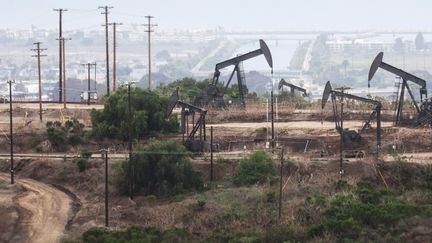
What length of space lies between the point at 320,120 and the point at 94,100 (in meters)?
21.1

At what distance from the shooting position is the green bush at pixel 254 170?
4288cm

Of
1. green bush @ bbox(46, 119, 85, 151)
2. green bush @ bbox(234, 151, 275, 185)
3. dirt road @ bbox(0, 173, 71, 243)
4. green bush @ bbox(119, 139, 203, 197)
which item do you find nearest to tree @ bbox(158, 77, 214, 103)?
→ green bush @ bbox(46, 119, 85, 151)

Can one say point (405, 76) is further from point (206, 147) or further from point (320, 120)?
point (206, 147)

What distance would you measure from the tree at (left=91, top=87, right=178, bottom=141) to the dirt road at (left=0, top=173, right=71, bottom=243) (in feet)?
20.9

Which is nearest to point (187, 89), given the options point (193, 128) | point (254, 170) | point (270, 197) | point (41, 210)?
point (193, 128)

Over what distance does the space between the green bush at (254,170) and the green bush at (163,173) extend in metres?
1.71

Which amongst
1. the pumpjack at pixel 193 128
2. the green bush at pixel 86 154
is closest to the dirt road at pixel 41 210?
the green bush at pixel 86 154

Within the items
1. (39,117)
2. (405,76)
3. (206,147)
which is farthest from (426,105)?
(39,117)

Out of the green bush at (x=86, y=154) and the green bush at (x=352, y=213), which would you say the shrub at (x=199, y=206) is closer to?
the green bush at (x=352, y=213)

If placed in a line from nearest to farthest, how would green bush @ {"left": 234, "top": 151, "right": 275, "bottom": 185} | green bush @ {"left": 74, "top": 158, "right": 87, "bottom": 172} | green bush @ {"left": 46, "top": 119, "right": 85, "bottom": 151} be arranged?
green bush @ {"left": 234, "top": 151, "right": 275, "bottom": 185} < green bush @ {"left": 74, "top": 158, "right": 87, "bottom": 172} < green bush @ {"left": 46, "top": 119, "right": 85, "bottom": 151}

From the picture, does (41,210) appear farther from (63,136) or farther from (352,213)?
(352,213)

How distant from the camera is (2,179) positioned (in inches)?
1796

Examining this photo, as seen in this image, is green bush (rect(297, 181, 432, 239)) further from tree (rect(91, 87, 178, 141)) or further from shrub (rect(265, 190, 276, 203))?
tree (rect(91, 87, 178, 141))

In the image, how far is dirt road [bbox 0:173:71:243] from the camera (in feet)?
122
